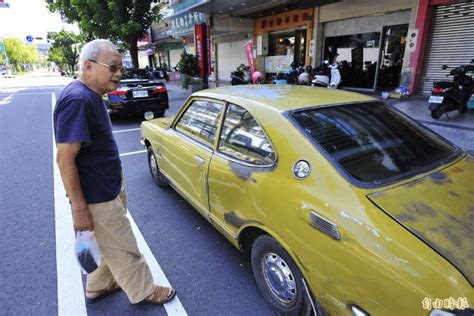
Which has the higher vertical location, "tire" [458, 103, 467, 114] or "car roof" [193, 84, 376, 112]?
"car roof" [193, 84, 376, 112]

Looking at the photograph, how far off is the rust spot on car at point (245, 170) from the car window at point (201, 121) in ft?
1.68

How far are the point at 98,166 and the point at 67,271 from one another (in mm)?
1358

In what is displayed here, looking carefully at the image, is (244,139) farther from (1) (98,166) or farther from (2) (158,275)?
(2) (158,275)

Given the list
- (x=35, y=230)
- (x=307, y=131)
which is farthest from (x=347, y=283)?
(x=35, y=230)

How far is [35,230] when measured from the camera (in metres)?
3.26

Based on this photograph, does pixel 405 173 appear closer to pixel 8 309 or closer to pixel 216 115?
pixel 216 115

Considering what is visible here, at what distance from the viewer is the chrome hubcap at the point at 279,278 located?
196 centimetres

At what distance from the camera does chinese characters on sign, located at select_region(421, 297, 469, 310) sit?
1186mm

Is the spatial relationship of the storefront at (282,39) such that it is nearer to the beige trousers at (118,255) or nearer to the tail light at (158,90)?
the tail light at (158,90)

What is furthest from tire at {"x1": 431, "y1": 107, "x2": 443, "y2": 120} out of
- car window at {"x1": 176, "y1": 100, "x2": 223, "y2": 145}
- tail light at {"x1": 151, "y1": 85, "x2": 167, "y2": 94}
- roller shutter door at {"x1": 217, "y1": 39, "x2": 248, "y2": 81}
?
roller shutter door at {"x1": 217, "y1": 39, "x2": 248, "y2": 81}

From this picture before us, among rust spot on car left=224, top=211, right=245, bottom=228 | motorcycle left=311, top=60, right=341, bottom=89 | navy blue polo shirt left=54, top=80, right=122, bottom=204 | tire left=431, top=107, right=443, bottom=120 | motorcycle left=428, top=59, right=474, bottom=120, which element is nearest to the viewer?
navy blue polo shirt left=54, top=80, right=122, bottom=204

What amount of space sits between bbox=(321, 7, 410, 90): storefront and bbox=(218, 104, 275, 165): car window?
33.0ft

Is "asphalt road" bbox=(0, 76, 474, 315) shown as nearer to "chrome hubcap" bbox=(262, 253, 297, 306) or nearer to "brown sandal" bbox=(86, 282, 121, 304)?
"brown sandal" bbox=(86, 282, 121, 304)

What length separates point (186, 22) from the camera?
17250 mm
